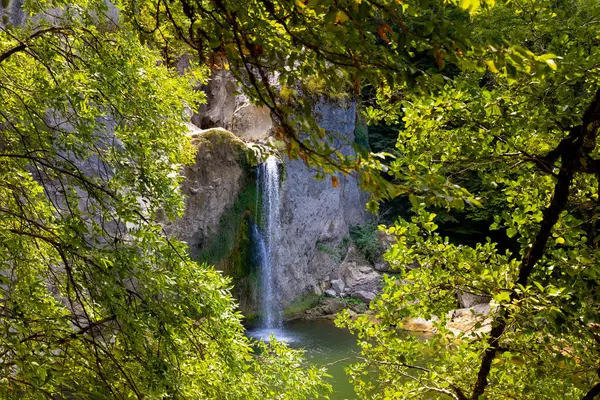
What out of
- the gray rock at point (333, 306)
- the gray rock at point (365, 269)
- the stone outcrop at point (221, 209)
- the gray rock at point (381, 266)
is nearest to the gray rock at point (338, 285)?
the gray rock at point (333, 306)

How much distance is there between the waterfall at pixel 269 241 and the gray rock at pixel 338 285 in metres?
2.69

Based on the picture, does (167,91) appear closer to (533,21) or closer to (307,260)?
(533,21)

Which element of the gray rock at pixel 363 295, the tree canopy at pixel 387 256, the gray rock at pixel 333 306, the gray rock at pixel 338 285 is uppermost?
the tree canopy at pixel 387 256

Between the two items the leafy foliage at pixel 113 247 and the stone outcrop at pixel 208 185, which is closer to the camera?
the leafy foliage at pixel 113 247

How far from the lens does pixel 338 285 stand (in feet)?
54.4

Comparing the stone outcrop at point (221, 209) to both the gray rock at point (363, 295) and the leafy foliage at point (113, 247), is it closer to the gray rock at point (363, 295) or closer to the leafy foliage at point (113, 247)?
the gray rock at point (363, 295)

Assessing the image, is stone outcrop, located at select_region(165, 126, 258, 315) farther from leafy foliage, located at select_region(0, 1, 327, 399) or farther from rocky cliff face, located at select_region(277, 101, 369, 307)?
leafy foliage, located at select_region(0, 1, 327, 399)

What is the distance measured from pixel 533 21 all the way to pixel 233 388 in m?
3.10

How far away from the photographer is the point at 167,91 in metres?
4.46

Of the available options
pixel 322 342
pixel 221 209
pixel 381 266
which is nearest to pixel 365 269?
pixel 381 266

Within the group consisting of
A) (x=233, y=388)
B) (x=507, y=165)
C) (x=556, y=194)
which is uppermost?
(x=507, y=165)

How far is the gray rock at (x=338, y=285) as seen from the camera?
53.9 ft

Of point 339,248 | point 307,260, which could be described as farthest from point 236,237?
point 339,248

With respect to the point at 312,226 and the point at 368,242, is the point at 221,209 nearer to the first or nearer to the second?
the point at 312,226
